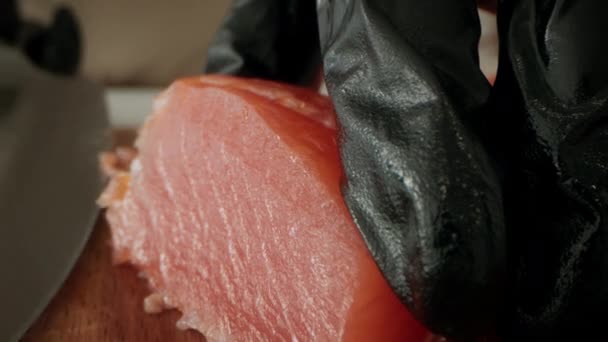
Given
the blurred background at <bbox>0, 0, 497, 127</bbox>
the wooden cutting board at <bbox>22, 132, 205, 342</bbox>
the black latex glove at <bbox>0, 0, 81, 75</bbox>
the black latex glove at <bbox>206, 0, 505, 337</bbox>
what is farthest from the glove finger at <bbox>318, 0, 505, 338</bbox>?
the blurred background at <bbox>0, 0, 497, 127</bbox>

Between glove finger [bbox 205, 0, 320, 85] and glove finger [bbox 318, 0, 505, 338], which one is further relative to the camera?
glove finger [bbox 205, 0, 320, 85]

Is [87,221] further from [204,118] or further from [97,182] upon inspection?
[204,118]

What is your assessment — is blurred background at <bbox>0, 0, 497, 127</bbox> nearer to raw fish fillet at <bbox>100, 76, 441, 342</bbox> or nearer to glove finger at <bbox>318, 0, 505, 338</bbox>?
raw fish fillet at <bbox>100, 76, 441, 342</bbox>

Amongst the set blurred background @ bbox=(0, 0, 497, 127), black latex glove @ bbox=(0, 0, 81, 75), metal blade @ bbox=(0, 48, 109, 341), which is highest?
metal blade @ bbox=(0, 48, 109, 341)

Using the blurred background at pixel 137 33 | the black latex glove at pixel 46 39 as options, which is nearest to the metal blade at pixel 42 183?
the black latex glove at pixel 46 39

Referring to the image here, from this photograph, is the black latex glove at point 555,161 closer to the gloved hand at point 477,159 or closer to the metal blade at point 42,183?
the gloved hand at point 477,159

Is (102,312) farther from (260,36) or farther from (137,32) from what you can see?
(137,32)

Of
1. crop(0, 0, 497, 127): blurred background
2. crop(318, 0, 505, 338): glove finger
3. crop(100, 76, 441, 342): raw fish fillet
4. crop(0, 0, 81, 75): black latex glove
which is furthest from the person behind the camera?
crop(0, 0, 497, 127): blurred background
